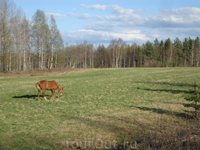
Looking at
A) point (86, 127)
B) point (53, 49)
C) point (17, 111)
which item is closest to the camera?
point (86, 127)

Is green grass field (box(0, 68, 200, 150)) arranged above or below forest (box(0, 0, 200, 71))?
below

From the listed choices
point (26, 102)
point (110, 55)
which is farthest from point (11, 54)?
point (110, 55)

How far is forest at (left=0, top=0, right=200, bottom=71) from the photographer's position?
4812cm

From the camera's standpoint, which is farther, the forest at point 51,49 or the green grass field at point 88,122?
the forest at point 51,49

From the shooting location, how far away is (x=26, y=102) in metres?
17.5

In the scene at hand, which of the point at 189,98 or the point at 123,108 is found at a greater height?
the point at 189,98

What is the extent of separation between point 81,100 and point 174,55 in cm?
8557

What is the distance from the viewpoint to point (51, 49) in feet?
219

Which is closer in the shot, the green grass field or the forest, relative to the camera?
the green grass field

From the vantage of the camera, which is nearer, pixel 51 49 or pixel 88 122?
pixel 88 122

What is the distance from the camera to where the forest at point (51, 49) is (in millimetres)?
48125

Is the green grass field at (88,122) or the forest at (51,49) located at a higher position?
the forest at (51,49)

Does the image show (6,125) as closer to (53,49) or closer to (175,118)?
(175,118)

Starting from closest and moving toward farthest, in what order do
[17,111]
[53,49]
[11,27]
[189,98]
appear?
[189,98]
[17,111]
[11,27]
[53,49]
